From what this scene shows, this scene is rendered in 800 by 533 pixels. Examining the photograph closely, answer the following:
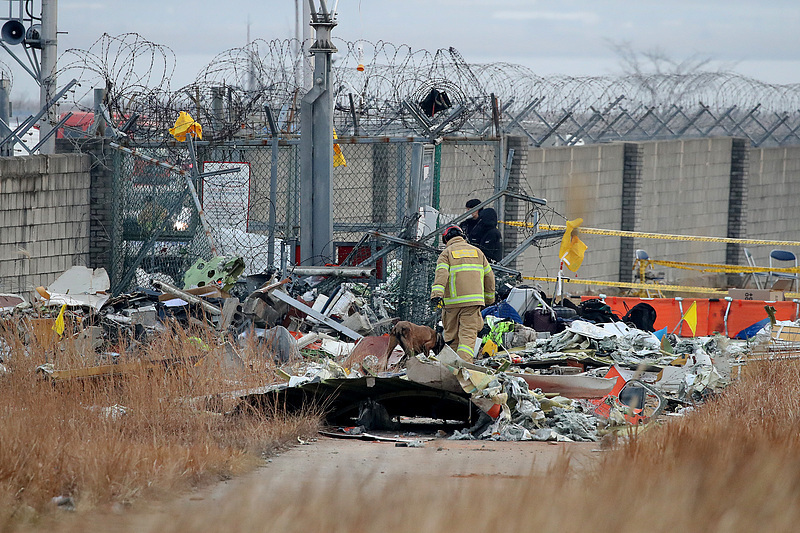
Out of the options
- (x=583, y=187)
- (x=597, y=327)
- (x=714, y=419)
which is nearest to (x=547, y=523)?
(x=714, y=419)

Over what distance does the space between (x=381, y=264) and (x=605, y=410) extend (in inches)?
170

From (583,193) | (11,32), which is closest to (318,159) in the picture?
(11,32)

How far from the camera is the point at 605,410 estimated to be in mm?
8391

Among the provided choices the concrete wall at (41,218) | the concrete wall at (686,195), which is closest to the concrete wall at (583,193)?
the concrete wall at (686,195)

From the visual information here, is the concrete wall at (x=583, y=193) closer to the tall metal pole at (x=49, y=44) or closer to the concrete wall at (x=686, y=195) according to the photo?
the concrete wall at (x=686, y=195)

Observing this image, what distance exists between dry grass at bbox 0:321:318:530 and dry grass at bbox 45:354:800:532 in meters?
0.67

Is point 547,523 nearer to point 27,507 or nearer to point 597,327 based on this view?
point 27,507

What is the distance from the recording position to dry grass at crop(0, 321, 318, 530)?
18.4ft

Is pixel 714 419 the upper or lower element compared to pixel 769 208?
lower

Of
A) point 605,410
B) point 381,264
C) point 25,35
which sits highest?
point 25,35

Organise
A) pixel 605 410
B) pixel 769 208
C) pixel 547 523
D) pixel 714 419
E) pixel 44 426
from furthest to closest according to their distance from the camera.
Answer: pixel 769 208, pixel 605 410, pixel 714 419, pixel 44 426, pixel 547 523

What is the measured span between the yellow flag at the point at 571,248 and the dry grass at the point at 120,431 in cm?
449

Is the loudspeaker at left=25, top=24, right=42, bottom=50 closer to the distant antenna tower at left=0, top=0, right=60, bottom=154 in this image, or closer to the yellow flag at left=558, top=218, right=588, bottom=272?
the distant antenna tower at left=0, top=0, right=60, bottom=154

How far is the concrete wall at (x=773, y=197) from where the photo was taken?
2367 cm
